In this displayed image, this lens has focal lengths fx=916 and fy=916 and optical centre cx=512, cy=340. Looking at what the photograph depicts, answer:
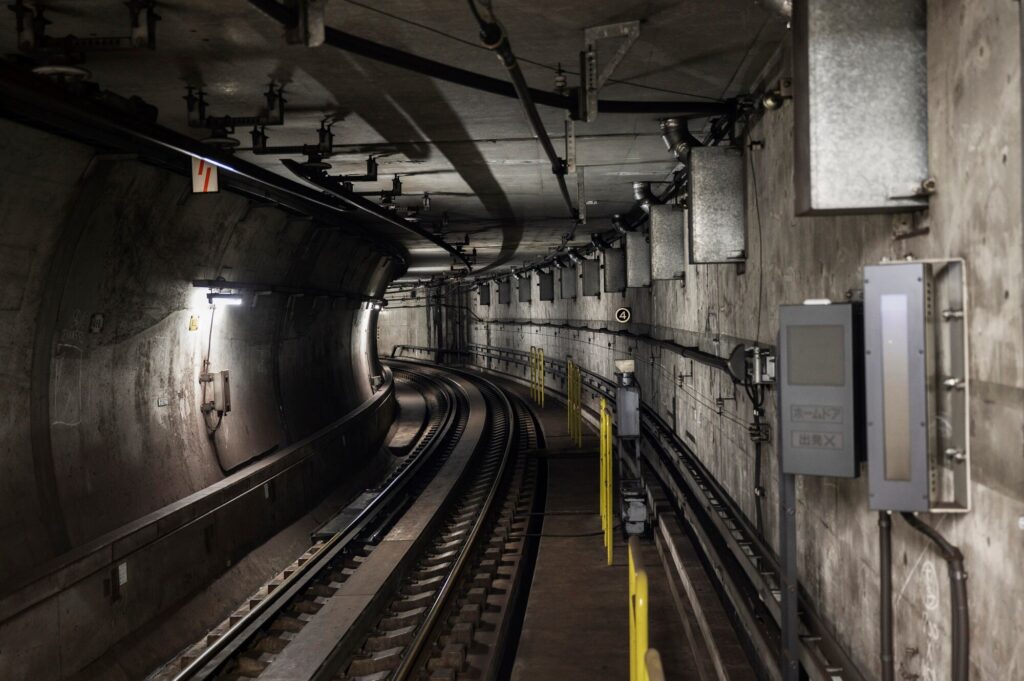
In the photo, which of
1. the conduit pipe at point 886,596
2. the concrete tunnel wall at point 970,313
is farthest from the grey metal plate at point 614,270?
the conduit pipe at point 886,596

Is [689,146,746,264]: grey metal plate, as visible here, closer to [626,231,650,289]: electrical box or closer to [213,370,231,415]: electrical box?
[626,231,650,289]: electrical box

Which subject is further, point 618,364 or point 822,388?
point 618,364

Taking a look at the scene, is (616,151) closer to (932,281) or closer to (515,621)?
(515,621)

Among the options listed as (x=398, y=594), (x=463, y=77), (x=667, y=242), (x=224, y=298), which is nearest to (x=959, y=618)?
(x=463, y=77)

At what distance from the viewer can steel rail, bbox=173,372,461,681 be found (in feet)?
24.7

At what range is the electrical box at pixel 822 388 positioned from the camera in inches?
173

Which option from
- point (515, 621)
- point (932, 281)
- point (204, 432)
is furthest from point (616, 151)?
point (932, 281)

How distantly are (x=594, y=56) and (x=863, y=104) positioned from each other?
254cm

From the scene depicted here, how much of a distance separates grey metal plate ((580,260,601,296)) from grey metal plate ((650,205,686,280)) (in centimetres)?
945

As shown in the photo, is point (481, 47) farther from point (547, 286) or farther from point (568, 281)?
point (547, 286)

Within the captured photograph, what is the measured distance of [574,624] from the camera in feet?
26.6

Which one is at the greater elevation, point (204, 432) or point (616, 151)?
point (616, 151)

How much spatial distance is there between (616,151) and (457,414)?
15.7 meters

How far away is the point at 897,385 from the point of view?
152 inches
